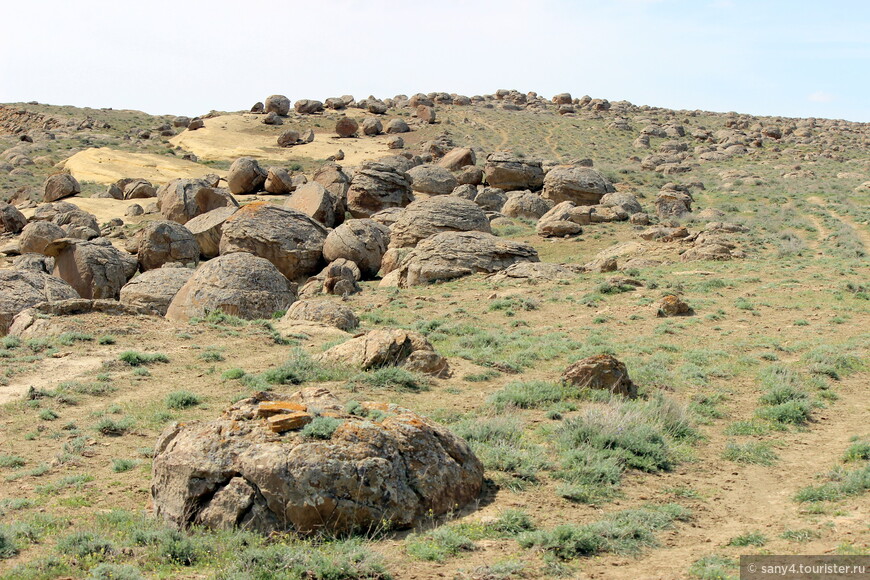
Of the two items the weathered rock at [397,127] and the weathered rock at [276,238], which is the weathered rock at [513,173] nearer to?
the weathered rock at [276,238]

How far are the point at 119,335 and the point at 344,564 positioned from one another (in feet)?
33.9

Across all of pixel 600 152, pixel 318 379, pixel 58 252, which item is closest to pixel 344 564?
pixel 318 379

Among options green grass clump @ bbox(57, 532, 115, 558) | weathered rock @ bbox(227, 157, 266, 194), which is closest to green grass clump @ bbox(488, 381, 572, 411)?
green grass clump @ bbox(57, 532, 115, 558)

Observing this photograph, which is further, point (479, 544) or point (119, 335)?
point (119, 335)

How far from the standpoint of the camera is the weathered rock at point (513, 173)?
3869 centimetres

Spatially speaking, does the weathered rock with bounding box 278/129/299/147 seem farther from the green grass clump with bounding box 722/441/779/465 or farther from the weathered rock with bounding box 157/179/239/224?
the green grass clump with bounding box 722/441/779/465

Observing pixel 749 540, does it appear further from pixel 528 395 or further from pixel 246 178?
pixel 246 178

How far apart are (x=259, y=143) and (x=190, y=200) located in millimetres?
33743

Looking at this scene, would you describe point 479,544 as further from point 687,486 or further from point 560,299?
point 560,299

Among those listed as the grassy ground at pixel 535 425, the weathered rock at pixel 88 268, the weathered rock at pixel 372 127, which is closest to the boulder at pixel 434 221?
the grassy ground at pixel 535 425

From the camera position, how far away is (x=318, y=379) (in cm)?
1205

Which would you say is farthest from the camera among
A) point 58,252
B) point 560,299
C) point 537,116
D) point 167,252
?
point 537,116

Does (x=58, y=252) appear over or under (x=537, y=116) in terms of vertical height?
under

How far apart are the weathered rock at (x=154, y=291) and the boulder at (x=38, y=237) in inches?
477
